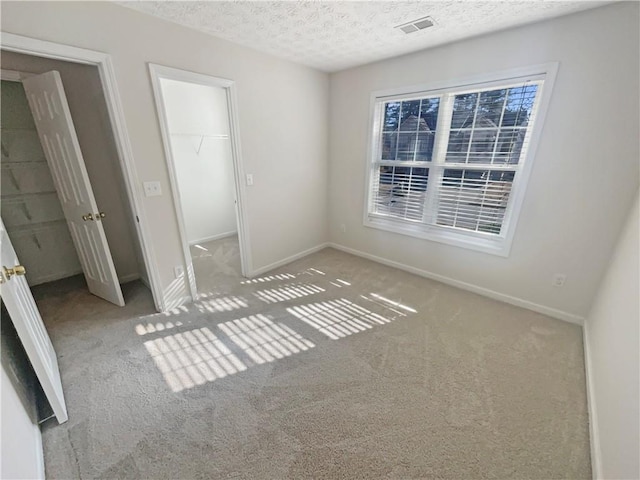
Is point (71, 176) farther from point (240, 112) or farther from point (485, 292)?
point (485, 292)

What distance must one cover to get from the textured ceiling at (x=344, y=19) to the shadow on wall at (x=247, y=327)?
95.1 inches

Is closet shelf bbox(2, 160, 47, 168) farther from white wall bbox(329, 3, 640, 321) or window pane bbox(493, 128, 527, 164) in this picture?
window pane bbox(493, 128, 527, 164)

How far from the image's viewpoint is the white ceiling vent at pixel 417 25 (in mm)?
1993

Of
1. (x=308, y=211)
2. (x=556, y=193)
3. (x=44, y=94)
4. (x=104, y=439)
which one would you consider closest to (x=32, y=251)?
(x=44, y=94)

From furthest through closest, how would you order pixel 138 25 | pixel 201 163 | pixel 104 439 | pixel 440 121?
1. pixel 201 163
2. pixel 440 121
3. pixel 138 25
4. pixel 104 439

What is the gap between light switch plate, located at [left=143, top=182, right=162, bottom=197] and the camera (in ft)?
7.18

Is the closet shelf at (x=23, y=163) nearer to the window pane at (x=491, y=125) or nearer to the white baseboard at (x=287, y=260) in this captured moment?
the white baseboard at (x=287, y=260)

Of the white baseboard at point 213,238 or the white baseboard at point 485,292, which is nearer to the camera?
the white baseboard at point 485,292

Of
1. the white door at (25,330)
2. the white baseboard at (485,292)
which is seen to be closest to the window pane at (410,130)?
the white baseboard at (485,292)

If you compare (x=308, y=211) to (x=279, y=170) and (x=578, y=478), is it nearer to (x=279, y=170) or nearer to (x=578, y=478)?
(x=279, y=170)

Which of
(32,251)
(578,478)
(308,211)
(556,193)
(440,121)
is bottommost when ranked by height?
(578,478)

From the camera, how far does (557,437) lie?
1.41m

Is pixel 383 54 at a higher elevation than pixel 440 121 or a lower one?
higher

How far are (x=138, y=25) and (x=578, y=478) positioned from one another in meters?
3.80
